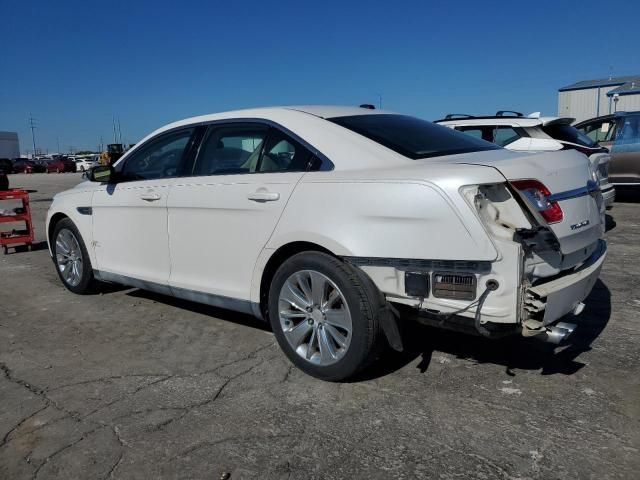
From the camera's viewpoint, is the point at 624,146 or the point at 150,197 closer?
the point at 150,197

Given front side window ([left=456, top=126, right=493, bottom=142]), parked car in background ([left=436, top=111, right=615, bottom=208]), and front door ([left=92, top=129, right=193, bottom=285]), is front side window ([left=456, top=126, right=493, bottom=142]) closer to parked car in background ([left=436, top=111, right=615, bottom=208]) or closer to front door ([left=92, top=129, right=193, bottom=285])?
parked car in background ([left=436, top=111, right=615, bottom=208])

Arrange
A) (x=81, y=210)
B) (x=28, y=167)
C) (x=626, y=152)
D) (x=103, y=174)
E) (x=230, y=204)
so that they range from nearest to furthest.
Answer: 1. (x=230, y=204)
2. (x=103, y=174)
3. (x=81, y=210)
4. (x=626, y=152)
5. (x=28, y=167)

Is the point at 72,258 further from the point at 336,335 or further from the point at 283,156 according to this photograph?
the point at 336,335

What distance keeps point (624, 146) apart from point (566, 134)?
140 inches

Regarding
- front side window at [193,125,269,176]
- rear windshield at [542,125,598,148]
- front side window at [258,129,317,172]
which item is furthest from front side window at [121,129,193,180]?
rear windshield at [542,125,598,148]

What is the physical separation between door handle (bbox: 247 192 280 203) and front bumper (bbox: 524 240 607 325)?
1574mm

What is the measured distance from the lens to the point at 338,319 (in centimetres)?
324

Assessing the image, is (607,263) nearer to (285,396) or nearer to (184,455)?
(285,396)

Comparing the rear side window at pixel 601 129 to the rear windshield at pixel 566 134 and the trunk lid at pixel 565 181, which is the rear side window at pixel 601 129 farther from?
the trunk lid at pixel 565 181

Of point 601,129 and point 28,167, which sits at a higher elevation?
point 601,129

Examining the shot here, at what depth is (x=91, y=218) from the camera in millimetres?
5086

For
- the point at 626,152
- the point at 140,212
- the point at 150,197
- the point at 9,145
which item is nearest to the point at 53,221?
the point at 140,212

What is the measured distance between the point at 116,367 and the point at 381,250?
1.99 meters

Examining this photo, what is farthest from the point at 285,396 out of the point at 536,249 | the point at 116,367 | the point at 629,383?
the point at 629,383
